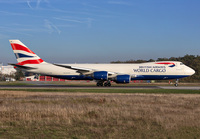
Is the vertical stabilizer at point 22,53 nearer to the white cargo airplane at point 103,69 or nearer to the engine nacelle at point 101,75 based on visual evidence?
the white cargo airplane at point 103,69

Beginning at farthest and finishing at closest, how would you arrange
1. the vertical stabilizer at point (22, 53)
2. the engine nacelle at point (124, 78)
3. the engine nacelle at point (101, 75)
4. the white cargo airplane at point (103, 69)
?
the vertical stabilizer at point (22, 53) < the white cargo airplane at point (103, 69) < the engine nacelle at point (101, 75) < the engine nacelle at point (124, 78)

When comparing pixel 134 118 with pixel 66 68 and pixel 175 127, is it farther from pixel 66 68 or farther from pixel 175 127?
pixel 66 68

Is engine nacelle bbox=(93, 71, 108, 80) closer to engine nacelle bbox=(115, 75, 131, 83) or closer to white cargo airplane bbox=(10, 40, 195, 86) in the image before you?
white cargo airplane bbox=(10, 40, 195, 86)

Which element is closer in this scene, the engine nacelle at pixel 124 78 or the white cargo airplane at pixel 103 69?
the engine nacelle at pixel 124 78

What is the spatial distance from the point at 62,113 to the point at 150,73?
32977 mm

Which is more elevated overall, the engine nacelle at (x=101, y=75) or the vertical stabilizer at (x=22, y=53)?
the vertical stabilizer at (x=22, y=53)

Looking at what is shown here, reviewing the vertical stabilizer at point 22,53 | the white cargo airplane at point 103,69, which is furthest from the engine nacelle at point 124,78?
the vertical stabilizer at point 22,53

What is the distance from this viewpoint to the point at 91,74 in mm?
47156

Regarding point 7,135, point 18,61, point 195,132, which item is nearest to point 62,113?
point 7,135

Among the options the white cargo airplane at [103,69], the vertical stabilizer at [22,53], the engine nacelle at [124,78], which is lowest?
the engine nacelle at [124,78]

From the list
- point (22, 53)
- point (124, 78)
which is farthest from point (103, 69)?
point (22, 53)

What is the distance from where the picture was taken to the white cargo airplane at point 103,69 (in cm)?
4556

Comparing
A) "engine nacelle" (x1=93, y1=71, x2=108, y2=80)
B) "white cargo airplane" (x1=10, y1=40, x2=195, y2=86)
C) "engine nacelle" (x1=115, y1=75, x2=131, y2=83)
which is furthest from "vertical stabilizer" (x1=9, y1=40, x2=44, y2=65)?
"engine nacelle" (x1=115, y1=75, x2=131, y2=83)

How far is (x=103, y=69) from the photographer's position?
4769 centimetres
